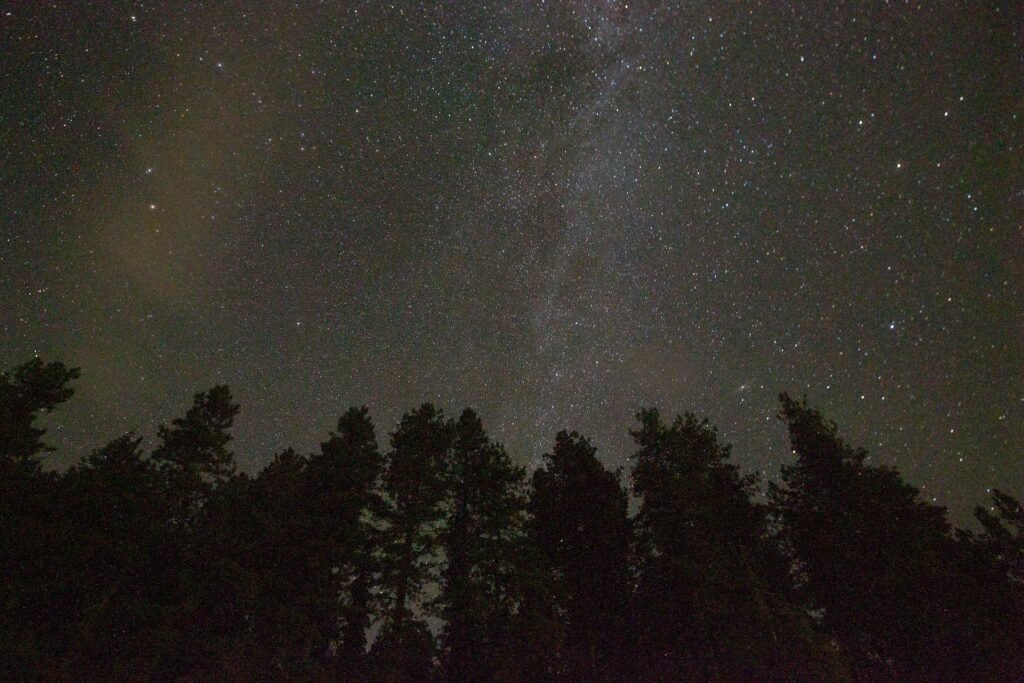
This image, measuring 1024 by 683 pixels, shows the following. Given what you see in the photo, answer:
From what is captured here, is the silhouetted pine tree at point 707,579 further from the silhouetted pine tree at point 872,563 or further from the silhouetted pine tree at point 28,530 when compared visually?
the silhouetted pine tree at point 28,530

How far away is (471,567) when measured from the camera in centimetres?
2078

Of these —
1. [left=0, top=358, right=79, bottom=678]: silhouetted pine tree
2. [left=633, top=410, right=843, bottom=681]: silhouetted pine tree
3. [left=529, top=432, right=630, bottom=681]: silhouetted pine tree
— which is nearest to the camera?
[left=0, top=358, right=79, bottom=678]: silhouetted pine tree

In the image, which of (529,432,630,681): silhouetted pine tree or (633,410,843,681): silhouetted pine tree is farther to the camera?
(529,432,630,681): silhouetted pine tree

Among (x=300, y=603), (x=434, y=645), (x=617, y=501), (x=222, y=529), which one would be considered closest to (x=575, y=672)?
(x=434, y=645)

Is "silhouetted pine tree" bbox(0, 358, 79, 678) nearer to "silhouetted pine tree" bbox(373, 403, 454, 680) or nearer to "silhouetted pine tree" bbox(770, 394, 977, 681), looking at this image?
"silhouetted pine tree" bbox(373, 403, 454, 680)

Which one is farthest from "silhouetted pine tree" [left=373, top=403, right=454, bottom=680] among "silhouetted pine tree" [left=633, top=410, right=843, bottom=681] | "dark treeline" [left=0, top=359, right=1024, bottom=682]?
"silhouetted pine tree" [left=633, top=410, right=843, bottom=681]

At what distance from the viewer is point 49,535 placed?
1791 cm

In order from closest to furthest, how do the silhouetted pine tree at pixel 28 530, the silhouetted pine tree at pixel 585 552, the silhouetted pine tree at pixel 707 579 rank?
the silhouetted pine tree at pixel 28 530
the silhouetted pine tree at pixel 707 579
the silhouetted pine tree at pixel 585 552

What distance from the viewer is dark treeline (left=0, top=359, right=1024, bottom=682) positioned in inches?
702

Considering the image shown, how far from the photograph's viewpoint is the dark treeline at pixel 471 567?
1783 cm

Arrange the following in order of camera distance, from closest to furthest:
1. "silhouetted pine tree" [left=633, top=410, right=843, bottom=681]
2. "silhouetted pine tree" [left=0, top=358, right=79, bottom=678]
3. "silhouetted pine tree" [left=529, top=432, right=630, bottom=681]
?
"silhouetted pine tree" [left=0, top=358, right=79, bottom=678] < "silhouetted pine tree" [left=633, top=410, right=843, bottom=681] < "silhouetted pine tree" [left=529, top=432, right=630, bottom=681]

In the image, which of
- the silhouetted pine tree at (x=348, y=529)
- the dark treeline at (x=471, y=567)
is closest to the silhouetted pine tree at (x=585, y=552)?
the dark treeline at (x=471, y=567)

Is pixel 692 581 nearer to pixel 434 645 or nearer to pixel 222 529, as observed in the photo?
pixel 434 645

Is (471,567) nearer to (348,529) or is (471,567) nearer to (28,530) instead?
(348,529)
